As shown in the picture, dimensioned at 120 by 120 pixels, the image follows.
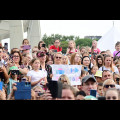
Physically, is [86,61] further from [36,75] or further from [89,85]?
[89,85]

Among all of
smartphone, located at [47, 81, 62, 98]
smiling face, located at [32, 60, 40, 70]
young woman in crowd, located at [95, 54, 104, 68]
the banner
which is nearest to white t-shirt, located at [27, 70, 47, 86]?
smiling face, located at [32, 60, 40, 70]

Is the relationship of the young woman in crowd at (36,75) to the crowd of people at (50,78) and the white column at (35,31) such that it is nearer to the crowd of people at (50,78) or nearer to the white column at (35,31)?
the crowd of people at (50,78)

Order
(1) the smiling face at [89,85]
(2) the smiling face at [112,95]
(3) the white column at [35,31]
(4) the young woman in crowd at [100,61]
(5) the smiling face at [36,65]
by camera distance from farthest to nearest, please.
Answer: (3) the white column at [35,31], (4) the young woman in crowd at [100,61], (5) the smiling face at [36,65], (1) the smiling face at [89,85], (2) the smiling face at [112,95]

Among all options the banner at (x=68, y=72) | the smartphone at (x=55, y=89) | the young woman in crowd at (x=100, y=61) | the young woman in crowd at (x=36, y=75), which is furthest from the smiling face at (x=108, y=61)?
the smartphone at (x=55, y=89)

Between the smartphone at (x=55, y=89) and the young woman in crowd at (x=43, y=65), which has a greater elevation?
the young woman in crowd at (x=43, y=65)

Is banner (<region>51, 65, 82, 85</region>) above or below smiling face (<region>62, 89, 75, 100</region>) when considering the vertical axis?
above

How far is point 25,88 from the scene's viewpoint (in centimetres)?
581

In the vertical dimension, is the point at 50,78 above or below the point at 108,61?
below

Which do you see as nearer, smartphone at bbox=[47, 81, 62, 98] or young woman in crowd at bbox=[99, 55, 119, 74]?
smartphone at bbox=[47, 81, 62, 98]

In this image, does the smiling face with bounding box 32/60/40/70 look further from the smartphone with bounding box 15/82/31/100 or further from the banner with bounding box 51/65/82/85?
the smartphone with bounding box 15/82/31/100

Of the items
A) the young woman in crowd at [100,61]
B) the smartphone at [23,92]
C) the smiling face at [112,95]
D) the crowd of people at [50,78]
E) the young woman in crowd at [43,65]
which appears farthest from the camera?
the young woman in crowd at [100,61]

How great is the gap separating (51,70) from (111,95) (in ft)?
13.7

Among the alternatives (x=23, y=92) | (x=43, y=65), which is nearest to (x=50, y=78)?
(x=43, y=65)
